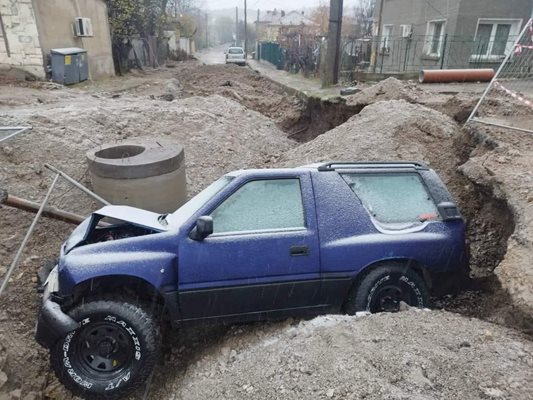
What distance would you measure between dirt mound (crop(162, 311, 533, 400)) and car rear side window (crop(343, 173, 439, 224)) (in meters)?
0.94

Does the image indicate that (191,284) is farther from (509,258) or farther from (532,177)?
(532,177)

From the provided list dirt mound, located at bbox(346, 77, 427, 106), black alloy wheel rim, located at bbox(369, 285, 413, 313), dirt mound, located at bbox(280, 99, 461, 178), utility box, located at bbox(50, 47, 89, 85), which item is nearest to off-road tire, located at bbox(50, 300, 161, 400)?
black alloy wheel rim, located at bbox(369, 285, 413, 313)

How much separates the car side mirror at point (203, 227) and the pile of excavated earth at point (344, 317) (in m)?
1.09

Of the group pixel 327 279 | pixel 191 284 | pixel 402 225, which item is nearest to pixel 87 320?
pixel 191 284

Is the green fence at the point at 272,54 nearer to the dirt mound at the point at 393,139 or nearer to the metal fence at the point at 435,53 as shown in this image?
the metal fence at the point at 435,53

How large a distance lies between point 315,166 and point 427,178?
1.18m

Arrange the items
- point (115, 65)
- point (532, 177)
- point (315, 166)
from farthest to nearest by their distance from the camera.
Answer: point (115, 65)
point (532, 177)
point (315, 166)

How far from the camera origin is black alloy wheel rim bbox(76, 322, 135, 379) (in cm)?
355

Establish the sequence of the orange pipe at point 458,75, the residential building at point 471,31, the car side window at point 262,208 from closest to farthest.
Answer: the car side window at point 262,208, the orange pipe at point 458,75, the residential building at point 471,31

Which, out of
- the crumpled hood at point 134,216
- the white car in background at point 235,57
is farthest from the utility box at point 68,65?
the white car in background at point 235,57

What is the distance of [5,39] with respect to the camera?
14.3 metres

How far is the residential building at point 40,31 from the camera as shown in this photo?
14.3 m

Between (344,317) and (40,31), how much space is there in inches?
633

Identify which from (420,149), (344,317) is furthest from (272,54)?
(344,317)
